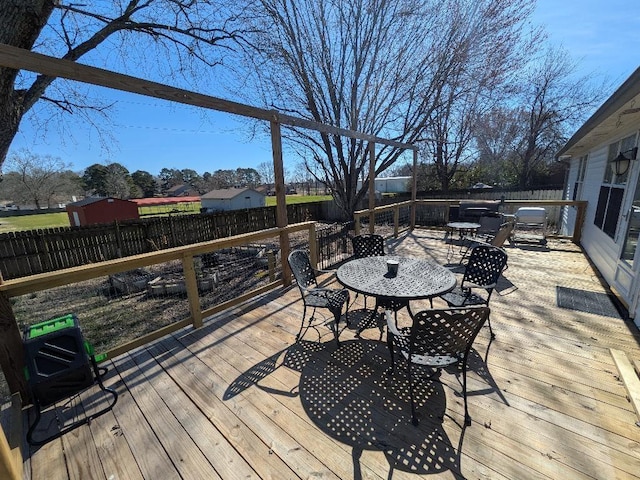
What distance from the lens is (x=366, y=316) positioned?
2.96 m

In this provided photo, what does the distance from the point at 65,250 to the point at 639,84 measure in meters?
13.3

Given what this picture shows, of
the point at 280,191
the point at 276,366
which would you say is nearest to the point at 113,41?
the point at 280,191

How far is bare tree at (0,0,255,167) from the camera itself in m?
4.53

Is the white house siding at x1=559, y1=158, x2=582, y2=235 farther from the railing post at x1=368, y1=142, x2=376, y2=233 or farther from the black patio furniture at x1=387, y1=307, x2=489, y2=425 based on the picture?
the black patio furniture at x1=387, y1=307, x2=489, y2=425

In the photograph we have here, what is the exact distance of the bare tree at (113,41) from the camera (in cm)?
453

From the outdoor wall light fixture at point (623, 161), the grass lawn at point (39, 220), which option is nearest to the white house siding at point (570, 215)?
the outdoor wall light fixture at point (623, 161)

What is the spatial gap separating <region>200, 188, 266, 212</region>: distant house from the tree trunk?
21732 mm

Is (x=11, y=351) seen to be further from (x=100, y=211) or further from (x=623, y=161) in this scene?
(x=100, y=211)

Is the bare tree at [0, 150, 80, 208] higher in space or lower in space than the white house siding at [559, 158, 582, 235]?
higher

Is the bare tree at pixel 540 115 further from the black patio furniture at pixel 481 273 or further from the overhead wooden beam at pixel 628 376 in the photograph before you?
the overhead wooden beam at pixel 628 376

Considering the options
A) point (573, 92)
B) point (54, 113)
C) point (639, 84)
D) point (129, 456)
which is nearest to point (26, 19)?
point (54, 113)

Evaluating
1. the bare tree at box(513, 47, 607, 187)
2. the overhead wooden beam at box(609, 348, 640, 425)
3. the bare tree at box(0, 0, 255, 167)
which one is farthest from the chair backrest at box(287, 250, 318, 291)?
the bare tree at box(513, 47, 607, 187)

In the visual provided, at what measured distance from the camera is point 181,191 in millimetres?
51281

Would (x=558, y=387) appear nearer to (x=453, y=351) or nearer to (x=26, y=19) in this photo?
(x=453, y=351)
